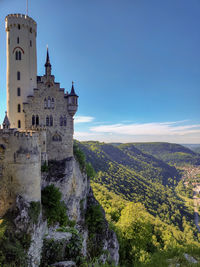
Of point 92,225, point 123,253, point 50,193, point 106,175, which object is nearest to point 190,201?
point 106,175

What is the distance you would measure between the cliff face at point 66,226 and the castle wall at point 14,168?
1163mm

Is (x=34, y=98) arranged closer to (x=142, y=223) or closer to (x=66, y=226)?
(x=66, y=226)

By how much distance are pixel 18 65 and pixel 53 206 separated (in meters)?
24.4

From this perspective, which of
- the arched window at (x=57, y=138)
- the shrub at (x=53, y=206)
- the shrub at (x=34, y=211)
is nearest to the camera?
the shrub at (x=34, y=211)

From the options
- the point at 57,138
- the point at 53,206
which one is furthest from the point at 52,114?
the point at 53,206

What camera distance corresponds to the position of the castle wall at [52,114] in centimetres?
2758

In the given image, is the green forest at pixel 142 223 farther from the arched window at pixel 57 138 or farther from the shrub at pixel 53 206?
the arched window at pixel 57 138

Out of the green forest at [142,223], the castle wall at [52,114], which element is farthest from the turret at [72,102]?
the green forest at [142,223]

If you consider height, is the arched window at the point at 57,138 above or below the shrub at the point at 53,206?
above

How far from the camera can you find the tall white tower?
27.0 meters

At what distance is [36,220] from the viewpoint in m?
18.2

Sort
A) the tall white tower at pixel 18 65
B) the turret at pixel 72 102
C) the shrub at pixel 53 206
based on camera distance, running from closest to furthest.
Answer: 1. the shrub at pixel 53 206
2. the tall white tower at pixel 18 65
3. the turret at pixel 72 102

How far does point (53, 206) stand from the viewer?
23.4 m

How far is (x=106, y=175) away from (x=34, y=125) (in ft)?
353
